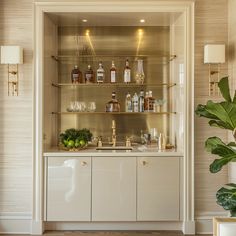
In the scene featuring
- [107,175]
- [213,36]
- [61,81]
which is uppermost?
[213,36]

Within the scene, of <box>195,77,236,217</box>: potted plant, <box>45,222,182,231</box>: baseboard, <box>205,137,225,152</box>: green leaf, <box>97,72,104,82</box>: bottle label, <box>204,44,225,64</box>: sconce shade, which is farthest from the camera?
<box>97,72,104,82</box>: bottle label

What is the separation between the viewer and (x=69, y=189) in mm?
3842

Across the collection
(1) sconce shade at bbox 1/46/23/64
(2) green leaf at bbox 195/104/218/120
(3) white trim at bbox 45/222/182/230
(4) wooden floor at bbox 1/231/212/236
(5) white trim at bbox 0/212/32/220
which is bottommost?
(4) wooden floor at bbox 1/231/212/236

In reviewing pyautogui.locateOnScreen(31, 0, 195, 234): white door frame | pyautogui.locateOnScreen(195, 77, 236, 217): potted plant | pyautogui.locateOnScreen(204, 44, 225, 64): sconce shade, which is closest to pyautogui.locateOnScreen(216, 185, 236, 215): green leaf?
pyautogui.locateOnScreen(195, 77, 236, 217): potted plant

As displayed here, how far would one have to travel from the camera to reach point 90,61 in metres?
4.51

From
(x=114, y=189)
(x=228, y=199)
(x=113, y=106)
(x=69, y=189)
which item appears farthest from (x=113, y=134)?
(x=228, y=199)

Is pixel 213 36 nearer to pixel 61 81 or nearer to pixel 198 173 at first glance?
pixel 198 173

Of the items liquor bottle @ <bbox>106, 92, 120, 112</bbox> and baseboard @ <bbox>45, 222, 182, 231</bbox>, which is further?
liquor bottle @ <bbox>106, 92, 120, 112</bbox>

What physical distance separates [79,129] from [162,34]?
161cm

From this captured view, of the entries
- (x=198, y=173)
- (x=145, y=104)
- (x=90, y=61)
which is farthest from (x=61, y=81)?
(x=198, y=173)

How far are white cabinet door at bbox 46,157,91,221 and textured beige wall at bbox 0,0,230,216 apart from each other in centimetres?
26

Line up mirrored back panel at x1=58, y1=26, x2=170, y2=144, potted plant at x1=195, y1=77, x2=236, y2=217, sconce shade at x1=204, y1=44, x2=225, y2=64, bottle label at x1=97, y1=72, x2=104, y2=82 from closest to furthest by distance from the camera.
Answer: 1. potted plant at x1=195, y1=77, x2=236, y2=217
2. sconce shade at x1=204, y1=44, x2=225, y2=64
3. bottle label at x1=97, y1=72, x2=104, y2=82
4. mirrored back panel at x1=58, y1=26, x2=170, y2=144

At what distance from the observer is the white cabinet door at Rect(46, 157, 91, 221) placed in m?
3.84

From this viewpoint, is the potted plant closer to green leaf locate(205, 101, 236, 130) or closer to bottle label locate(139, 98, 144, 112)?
green leaf locate(205, 101, 236, 130)
